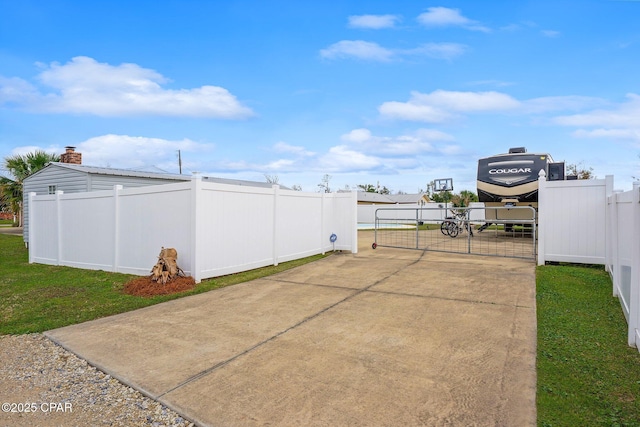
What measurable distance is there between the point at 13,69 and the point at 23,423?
14.0 meters

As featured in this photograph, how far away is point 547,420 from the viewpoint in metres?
2.29

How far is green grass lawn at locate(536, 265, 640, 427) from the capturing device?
93.2 inches

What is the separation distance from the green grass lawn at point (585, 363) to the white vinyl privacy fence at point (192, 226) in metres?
5.79

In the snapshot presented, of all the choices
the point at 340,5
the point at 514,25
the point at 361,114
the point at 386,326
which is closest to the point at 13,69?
the point at 340,5

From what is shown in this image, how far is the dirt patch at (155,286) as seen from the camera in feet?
Result: 20.7

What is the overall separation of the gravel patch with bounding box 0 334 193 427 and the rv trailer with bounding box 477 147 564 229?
1119cm

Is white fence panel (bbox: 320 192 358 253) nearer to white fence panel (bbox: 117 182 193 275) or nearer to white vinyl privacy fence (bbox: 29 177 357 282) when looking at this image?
white vinyl privacy fence (bbox: 29 177 357 282)

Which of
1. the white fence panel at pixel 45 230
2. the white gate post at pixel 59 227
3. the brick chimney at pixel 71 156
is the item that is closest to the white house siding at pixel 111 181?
the white fence panel at pixel 45 230

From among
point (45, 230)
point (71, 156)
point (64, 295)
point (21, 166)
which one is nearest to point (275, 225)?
point (64, 295)

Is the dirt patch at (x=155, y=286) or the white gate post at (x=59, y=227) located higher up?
the white gate post at (x=59, y=227)

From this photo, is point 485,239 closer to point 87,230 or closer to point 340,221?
point 340,221

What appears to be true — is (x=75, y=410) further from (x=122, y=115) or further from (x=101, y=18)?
(x=122, y=115)

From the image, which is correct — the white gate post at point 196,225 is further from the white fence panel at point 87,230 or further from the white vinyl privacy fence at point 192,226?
the white fence panel at point 87,230

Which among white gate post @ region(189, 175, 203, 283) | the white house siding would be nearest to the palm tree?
the white house siding
